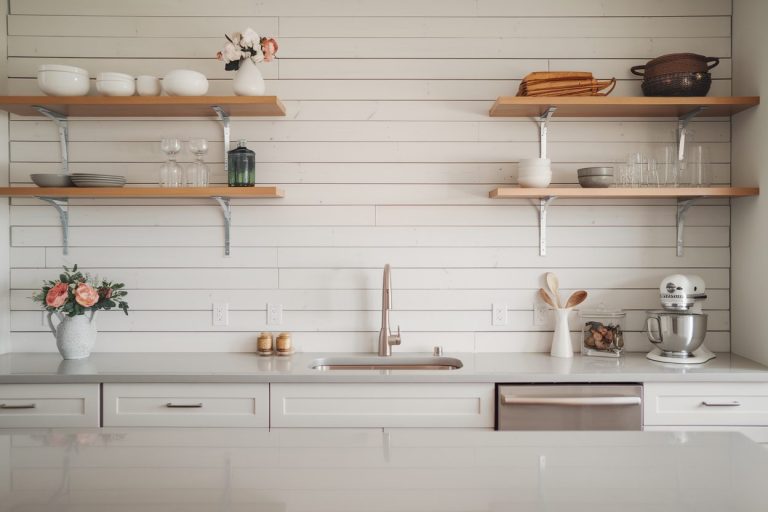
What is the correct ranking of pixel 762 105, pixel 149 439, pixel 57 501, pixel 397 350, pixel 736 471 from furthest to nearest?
pixel 397 350
pixel 762 105
pixel 149 439
pixel 736 471
pixel 57 501

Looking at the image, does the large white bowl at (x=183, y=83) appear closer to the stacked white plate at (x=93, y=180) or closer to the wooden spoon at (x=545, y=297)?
the stacked white plate at (x=93, y=180)

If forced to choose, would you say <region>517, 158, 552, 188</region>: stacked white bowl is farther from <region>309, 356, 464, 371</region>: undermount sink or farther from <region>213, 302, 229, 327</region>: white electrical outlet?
<region>213, 302, 229, 327</region>: white electrical outlet

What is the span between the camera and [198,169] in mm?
2852

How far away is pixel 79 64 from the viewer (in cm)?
300

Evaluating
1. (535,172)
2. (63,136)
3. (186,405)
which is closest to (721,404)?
(535,172)

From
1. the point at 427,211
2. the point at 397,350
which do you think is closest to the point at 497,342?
the point at 397,350

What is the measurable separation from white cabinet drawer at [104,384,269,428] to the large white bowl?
49.1 inches

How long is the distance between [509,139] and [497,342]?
0.97 metres

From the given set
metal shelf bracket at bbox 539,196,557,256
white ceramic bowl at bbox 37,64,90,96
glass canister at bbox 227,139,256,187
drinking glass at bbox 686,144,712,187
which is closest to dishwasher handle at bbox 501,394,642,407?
metal shelf bracket at bbox 539,196,557,256

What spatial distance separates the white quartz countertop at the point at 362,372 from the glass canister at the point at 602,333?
2.9 inches

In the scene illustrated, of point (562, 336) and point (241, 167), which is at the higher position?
point (241, 167)

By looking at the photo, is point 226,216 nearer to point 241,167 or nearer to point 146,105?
point 241,167

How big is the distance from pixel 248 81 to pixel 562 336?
1789 mm

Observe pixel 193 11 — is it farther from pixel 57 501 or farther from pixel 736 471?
pixel 736 471
